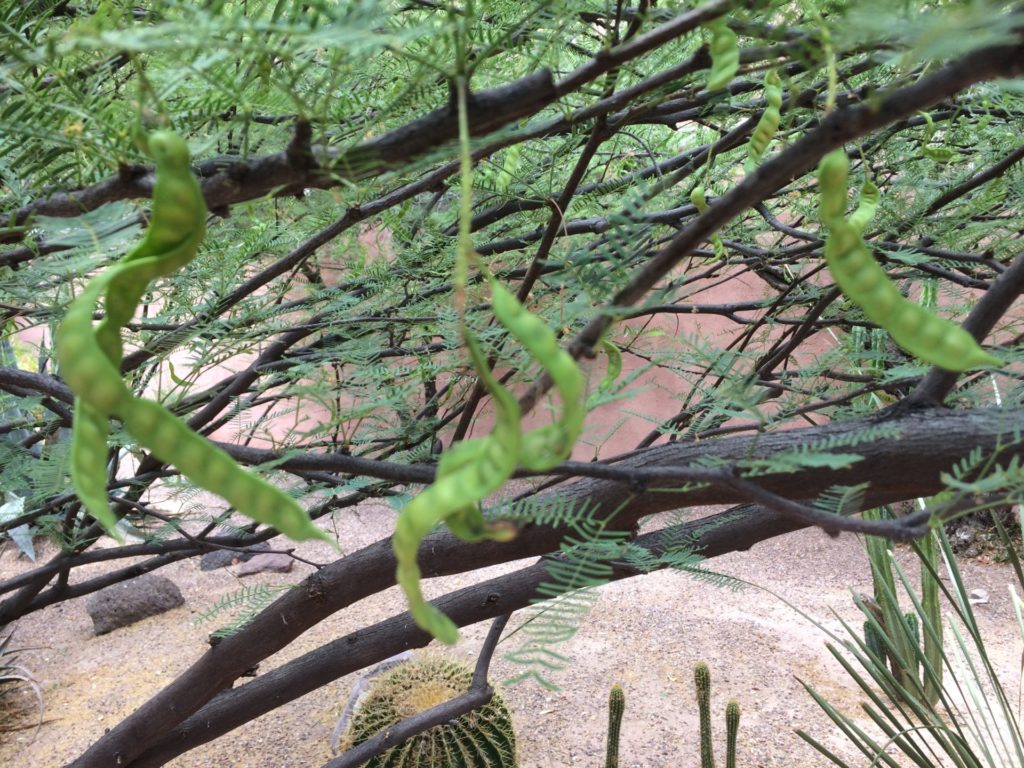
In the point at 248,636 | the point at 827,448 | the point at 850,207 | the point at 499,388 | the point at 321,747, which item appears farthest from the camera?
the point at 321,747

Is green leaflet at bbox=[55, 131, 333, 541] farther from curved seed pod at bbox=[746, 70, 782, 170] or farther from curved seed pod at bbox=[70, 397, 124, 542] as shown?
curved seed pod at bbox=[746, 70, 782, 170]

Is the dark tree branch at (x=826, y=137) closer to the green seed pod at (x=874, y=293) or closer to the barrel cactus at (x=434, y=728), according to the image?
the green seed pod at (x=874, y=293)

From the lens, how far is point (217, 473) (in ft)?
0.91

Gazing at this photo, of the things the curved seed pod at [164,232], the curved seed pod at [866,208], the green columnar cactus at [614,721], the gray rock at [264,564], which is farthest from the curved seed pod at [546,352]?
the gray rock at [264,564]

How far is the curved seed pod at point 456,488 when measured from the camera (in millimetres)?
218

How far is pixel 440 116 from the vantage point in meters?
0.32

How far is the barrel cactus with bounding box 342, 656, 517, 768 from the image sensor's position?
6.20 ft

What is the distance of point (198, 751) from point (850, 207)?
245 centimetres

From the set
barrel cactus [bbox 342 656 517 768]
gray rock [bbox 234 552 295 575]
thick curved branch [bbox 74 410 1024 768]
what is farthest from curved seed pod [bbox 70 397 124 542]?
gray rock [bbox 234 552 295 575]

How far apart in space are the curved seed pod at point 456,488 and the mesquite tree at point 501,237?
36 mm

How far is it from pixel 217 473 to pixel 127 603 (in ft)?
11.5

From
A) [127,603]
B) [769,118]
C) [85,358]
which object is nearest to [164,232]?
[85,358]

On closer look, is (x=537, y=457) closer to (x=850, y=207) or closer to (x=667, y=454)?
(x=667, y=454)

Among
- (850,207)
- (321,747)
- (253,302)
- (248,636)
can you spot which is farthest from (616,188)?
(321,747)
